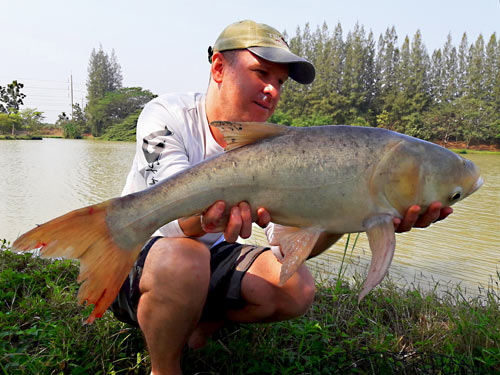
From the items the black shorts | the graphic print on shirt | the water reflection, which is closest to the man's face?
the graphic print on shirt

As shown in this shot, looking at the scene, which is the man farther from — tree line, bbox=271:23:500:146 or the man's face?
tree line, bbox=271:23:500:146

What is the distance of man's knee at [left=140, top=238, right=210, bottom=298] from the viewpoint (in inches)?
70.1

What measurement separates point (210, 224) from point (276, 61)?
920mm

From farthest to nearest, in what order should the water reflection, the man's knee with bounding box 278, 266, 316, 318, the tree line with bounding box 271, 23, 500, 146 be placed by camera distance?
the tree line with bounding box 271, 23, 500, 146
the water reflection
the man's knee with bounding box 278, 266, 316, 318

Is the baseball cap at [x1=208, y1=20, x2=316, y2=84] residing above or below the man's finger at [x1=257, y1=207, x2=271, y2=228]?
above

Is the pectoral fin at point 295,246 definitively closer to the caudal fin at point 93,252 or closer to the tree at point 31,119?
the caudal fin at point 93,252

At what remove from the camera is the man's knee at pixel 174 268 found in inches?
70.1

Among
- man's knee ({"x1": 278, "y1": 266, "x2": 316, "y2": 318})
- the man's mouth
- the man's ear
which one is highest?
the man's ear

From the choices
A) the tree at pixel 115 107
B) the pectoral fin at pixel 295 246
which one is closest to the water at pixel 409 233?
the pectoral fin at pixel 295 246

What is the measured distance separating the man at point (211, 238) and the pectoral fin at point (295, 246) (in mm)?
128

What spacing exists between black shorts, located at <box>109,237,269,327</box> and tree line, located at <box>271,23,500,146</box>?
139 feet

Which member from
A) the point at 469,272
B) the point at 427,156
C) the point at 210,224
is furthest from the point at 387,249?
the point at 469,272

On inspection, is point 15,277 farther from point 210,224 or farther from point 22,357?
point 210,224

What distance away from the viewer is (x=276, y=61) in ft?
6.77
